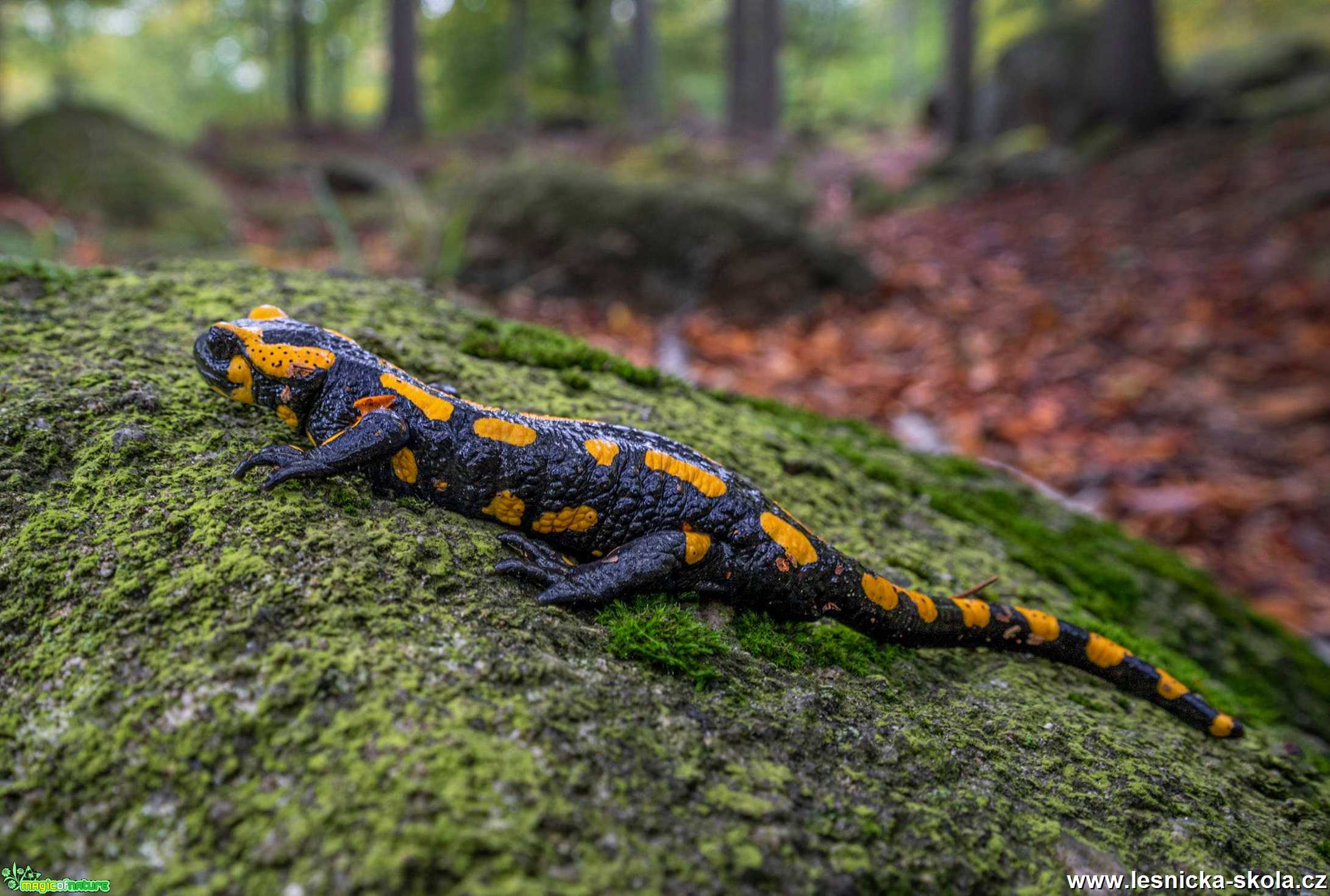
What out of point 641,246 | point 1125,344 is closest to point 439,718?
point 641,246

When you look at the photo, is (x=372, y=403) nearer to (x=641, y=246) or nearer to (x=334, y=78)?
(x=641, y=246)

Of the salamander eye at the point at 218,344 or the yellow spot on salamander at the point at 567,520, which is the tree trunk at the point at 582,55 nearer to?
the salamander eye at the point at 218,344

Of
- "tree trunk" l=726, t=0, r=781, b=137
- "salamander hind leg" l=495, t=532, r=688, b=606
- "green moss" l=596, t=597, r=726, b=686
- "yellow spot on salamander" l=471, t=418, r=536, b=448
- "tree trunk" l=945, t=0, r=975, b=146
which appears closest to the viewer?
"green moss" l=596, t=597, r=726, b=686

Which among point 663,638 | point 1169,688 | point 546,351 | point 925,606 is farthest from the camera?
point 546,351

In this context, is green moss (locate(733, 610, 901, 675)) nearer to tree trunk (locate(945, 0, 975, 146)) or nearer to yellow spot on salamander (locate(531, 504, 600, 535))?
yellow spot on salamander (locate(531, 504, 600, 535))

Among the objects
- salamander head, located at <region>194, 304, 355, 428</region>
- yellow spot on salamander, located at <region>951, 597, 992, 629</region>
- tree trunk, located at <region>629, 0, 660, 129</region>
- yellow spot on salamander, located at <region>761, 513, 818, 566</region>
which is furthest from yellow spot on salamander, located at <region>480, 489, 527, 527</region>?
tree trunk, located at <region>629, 0, 660, 129</region>

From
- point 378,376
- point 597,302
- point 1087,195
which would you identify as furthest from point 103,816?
point 1087,195
